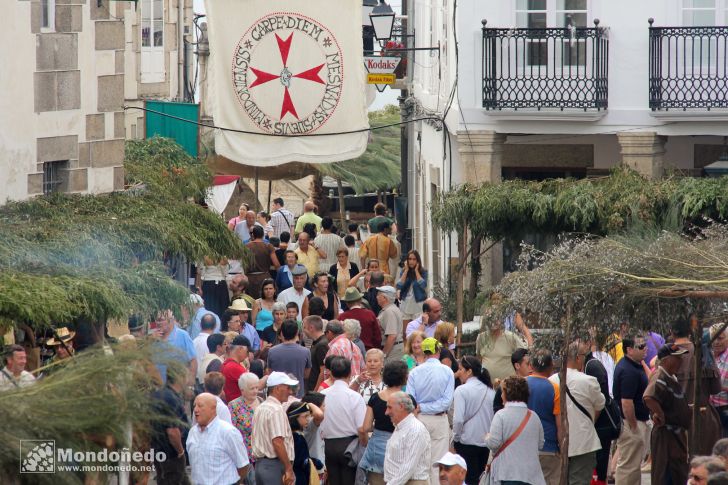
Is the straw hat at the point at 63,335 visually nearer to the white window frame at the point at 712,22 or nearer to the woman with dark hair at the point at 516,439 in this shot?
the woman with dark hair at the point at 516,439

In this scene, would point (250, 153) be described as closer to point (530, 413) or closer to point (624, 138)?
point (624, 138)

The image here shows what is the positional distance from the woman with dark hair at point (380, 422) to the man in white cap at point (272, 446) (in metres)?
0.69

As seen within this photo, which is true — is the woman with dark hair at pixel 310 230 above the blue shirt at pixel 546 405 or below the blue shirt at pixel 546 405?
above

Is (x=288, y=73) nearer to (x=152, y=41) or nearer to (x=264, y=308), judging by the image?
(x=264, y=308)

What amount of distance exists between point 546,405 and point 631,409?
1.19m

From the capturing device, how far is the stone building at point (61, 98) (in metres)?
15.4

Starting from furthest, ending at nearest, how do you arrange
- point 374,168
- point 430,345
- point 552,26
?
point 374,168 < point 552,26 < point 430,345

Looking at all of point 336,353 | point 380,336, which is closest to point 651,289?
point 336,353

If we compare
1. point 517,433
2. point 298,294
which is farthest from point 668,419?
point 298,294

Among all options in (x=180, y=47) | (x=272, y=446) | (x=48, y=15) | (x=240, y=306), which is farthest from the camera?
(x=180, y=47)

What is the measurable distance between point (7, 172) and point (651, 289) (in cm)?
779

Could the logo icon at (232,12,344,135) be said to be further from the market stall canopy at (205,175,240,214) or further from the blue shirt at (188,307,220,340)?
the market stall canopy at (205,175,240,214)

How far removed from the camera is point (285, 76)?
1778 cm

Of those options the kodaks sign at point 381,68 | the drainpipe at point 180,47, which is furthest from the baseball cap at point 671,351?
the drainpipe at point 180,47
